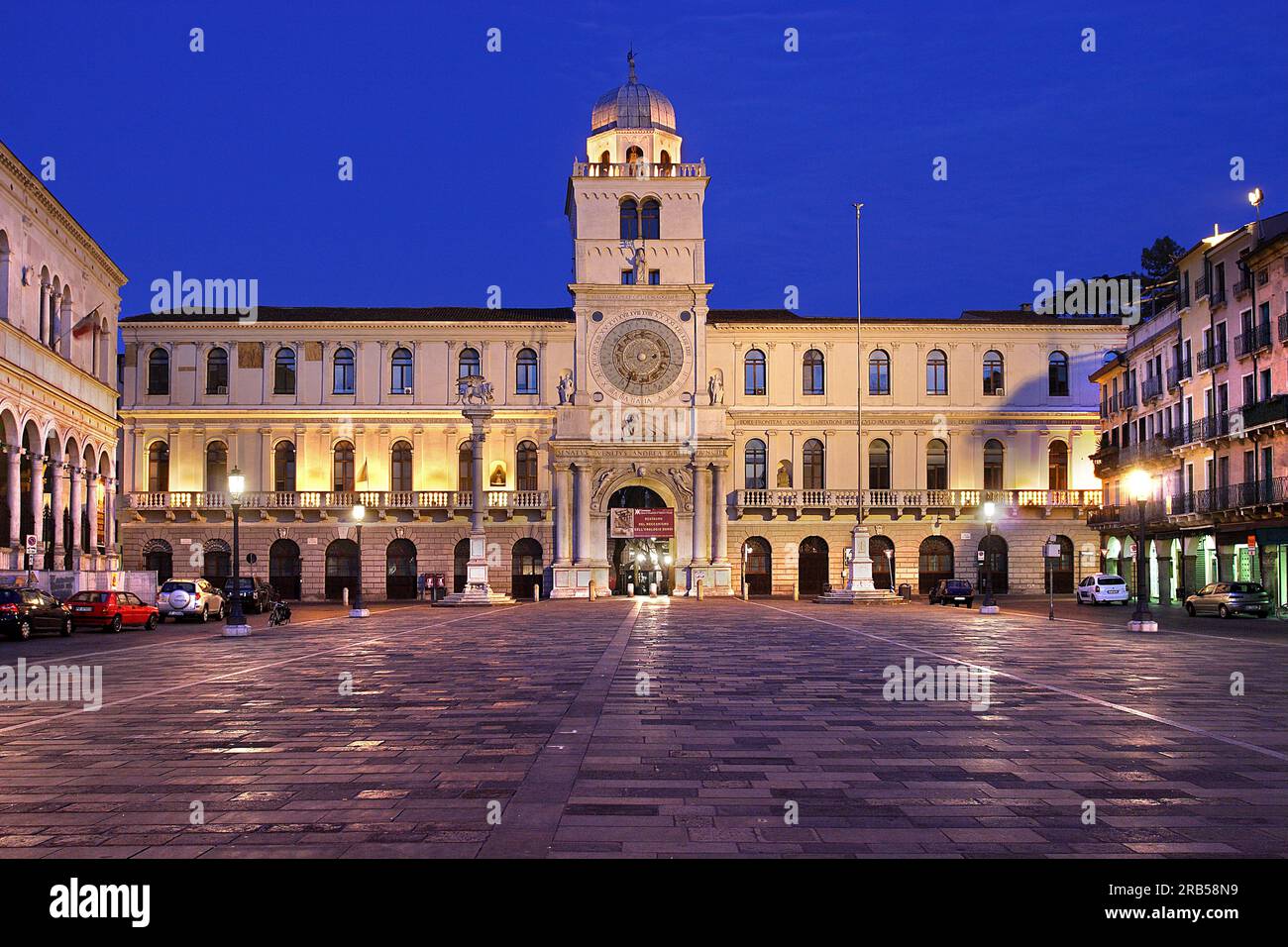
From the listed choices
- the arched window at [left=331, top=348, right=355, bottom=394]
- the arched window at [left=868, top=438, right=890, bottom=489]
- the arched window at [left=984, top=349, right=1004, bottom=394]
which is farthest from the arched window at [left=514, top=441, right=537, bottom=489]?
the arched window at [left=984, top=349, right=1004, bottom=394]

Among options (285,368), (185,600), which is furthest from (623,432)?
(185,600)

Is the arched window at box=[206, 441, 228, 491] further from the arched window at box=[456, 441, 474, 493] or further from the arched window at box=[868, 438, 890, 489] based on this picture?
the arched window at box=[868, 438, 890, 489]

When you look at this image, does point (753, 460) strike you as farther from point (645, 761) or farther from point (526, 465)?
point (645, 761)

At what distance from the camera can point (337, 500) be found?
2517 inches

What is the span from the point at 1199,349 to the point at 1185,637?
2654 cm

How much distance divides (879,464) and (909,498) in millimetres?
3300

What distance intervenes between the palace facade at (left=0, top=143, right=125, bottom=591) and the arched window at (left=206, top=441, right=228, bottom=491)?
9.81m

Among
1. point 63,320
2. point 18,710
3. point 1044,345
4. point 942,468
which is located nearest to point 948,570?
point 942,468

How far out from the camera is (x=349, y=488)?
65625 millimetres

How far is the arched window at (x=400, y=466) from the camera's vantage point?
6562 centimetres

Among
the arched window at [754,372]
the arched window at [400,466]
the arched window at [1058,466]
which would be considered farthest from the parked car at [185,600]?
the arched window at [1058,466]

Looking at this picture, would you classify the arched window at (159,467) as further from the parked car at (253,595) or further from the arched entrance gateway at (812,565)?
the arched entrance gateway at (812,565)

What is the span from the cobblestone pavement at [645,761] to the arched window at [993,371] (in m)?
47.9
